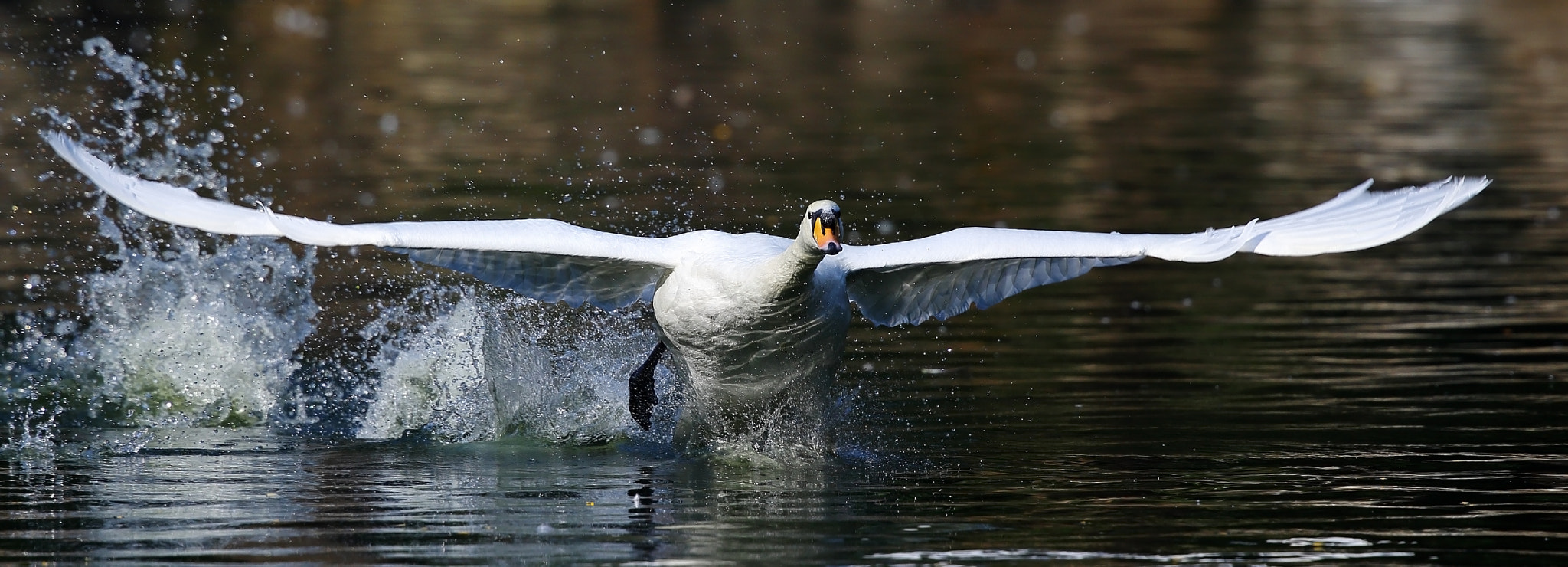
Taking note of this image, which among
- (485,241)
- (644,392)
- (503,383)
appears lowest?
(644,392)

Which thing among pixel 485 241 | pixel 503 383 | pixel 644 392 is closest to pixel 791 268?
pixel 485 241

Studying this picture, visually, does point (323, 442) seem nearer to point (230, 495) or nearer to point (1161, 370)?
point (230, 495)

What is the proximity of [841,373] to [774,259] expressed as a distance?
281 centimetres

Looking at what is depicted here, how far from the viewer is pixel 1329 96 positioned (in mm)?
31016

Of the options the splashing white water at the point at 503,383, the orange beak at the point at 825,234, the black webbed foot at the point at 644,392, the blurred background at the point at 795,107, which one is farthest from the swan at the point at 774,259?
the blurred background at the point at 795,107

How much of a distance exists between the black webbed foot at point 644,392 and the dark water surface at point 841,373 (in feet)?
0.70

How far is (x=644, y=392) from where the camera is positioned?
10602 millimetres

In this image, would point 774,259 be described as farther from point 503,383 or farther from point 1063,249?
point 503,383

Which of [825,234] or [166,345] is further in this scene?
[166,345]

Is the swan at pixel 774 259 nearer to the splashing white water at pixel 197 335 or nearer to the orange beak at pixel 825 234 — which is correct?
the orange beak at pixel 825 234

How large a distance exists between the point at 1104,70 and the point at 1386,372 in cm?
2231

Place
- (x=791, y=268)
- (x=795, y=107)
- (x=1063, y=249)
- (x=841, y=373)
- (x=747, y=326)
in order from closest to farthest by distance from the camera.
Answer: (x=791, y=268) → (x=747, y=326) → (x=1063, y=249) → (x=841, y=373) → (x=795, y=107)

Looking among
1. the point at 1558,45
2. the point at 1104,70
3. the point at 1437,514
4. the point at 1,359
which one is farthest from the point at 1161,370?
the point at 1558,45

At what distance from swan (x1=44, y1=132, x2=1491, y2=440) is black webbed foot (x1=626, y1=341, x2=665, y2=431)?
1.40 feet
